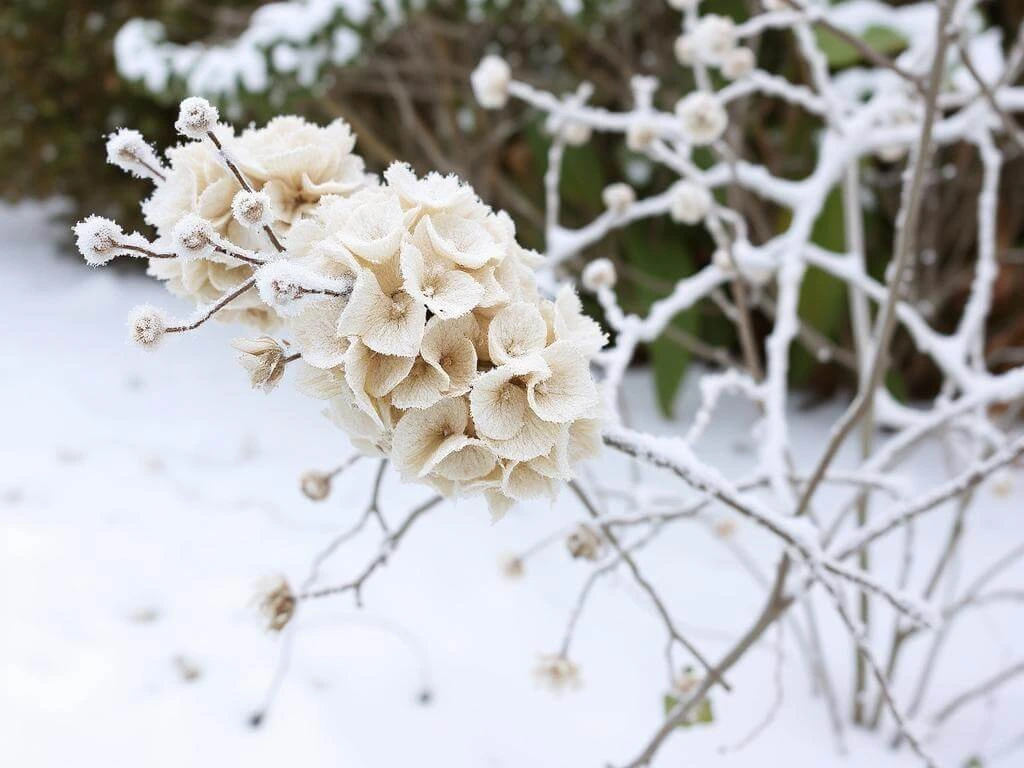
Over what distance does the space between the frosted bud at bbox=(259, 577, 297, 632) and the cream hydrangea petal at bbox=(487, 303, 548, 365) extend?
269 millimetres

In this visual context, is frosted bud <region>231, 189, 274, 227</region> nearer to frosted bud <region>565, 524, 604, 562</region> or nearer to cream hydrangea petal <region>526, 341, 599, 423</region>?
cream hydrangea petal <region>526, 341, 599, 423</region>

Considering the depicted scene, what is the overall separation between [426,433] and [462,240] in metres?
0.08

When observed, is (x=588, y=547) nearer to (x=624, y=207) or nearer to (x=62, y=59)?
(x=624, y=207)

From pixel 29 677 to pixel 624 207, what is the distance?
0.81 metres

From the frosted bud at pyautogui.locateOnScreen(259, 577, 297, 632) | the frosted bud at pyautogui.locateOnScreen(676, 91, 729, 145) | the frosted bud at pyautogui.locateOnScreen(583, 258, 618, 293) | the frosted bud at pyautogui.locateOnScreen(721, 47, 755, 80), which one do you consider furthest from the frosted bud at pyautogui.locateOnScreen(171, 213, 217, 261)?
the frosted bud at pyautogui.locateOnScreen(721, 47, 755, 80)

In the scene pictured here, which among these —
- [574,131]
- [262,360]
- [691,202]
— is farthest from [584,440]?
[574,131]

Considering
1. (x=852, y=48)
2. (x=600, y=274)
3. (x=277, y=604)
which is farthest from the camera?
(x=852, y=48)

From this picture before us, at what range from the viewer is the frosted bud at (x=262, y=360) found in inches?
14.4

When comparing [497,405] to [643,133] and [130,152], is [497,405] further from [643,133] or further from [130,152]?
[643,133]

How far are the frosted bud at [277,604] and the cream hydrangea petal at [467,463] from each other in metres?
0.23

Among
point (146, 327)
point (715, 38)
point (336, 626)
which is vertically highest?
point (715, 38)

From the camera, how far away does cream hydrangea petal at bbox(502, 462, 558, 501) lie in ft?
1.23

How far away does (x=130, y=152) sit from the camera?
0.37 metres

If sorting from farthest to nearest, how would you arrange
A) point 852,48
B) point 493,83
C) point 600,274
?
point 852,48
point 493,83
point 600,274
